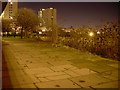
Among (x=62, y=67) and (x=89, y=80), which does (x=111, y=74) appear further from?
(x=62, y=67)

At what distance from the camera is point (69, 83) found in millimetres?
6086

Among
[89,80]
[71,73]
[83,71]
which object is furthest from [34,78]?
[83,71]

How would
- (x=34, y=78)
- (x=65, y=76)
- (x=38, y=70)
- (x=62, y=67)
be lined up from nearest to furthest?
(x=34, y=78)
(x=65, y=76)
(x=38, y=70)
(x=62, y=67)

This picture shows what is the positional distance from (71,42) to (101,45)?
4.83 m

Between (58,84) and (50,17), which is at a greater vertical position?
(50,17)

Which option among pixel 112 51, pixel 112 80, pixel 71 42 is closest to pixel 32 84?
pixel 112 80

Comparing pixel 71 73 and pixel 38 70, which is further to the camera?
pixel 38 70

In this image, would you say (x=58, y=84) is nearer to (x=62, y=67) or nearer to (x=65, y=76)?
(x=65, y=76)

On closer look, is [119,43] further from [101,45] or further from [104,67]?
[104,67]

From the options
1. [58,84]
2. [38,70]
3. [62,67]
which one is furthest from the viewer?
[62,67]

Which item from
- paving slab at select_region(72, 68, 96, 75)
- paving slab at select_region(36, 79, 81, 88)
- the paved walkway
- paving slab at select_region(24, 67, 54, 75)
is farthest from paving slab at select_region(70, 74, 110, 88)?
paving slab at select_region(24, 67, 54, 75)

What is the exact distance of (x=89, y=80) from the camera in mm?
6363

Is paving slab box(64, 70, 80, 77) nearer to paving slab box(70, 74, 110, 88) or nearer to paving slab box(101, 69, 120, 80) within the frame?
paving slab box(70, 74, 110, 88)

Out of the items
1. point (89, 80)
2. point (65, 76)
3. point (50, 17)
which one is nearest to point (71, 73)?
point (65, 76)
